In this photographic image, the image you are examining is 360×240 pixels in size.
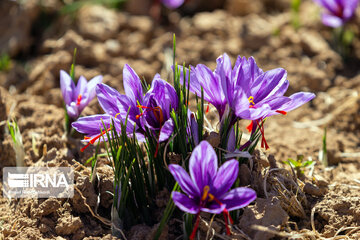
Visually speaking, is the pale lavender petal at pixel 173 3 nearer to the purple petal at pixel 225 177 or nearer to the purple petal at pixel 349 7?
the purple petal at pixel 349 7

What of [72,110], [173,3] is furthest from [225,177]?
[173,3]

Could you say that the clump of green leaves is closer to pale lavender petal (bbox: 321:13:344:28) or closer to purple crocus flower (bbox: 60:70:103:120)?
purple crocus flower (bbox: 60:70:103:120)

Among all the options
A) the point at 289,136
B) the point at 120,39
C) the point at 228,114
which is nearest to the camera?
the point at 228,114

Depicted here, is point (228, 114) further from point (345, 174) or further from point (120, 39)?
point (120, 39)

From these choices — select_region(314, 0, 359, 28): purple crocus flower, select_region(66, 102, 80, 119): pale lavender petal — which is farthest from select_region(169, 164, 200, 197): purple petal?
select_region(314, 0, 359, 28): purple crocus flower

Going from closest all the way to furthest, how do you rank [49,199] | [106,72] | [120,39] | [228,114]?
[228,114], [49,199], [106,72], [120,39]

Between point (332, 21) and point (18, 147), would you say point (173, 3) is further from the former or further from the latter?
point (18, 147)

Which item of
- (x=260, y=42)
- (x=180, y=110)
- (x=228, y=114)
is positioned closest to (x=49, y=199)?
(x=180, y=110)
